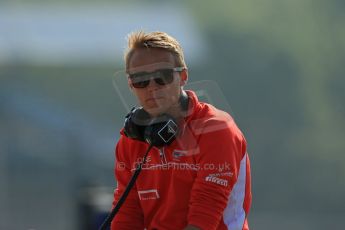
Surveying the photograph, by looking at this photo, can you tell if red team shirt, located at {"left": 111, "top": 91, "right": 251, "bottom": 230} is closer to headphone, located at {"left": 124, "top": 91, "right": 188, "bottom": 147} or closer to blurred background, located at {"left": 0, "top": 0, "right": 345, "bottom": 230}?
headphone, located at {"left": 124, "top": 91, "right": 188, "bottom": 147}

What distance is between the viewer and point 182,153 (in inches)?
105

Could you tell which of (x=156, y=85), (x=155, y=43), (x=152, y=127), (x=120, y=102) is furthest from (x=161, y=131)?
(x=120, y=102)

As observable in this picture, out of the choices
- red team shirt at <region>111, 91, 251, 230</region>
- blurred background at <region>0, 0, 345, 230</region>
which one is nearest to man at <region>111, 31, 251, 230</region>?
red team shirt at <region>111, 91, 251, 230</region>

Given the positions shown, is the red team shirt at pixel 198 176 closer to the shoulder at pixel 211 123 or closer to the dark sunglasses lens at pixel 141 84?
the shoulder at pixel 211 123

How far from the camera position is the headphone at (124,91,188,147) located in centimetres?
263

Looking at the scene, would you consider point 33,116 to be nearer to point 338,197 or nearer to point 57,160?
point 57,160

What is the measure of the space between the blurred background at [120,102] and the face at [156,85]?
11.9 feet

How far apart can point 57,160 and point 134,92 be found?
4.15m

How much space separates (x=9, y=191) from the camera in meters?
6.80

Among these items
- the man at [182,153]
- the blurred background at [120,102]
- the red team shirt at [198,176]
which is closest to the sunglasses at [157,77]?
the man at [182,153]

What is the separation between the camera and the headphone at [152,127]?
2629 millimetres

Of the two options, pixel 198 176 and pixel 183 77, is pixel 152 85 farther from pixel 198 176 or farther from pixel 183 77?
pixel 198 176

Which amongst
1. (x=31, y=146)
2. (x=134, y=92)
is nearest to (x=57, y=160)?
(x=31, y=146)

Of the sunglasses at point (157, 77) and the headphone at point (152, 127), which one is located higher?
the sunglasses at point (157, 77)
